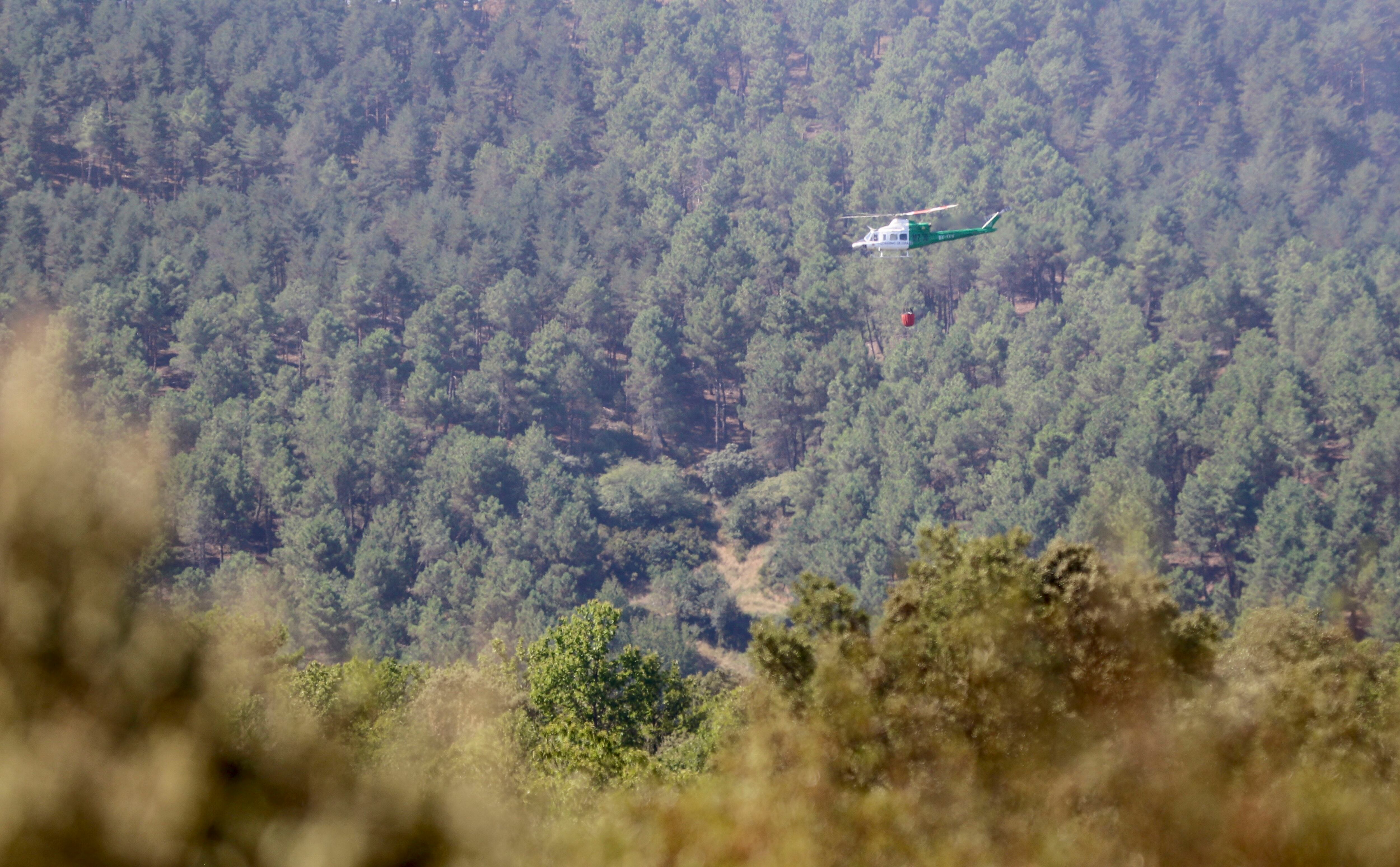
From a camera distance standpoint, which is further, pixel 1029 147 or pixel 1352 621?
pixel 1029 147

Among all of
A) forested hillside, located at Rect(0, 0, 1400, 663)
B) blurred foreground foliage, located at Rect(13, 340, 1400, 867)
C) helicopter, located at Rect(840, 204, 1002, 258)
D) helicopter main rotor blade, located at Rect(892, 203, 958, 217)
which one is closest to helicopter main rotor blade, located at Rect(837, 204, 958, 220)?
helicopter main rotor blade, located at Rect(892, 203, 958, 217)

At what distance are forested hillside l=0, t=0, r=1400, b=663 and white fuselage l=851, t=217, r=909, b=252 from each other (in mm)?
19543

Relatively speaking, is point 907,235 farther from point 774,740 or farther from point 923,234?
point 774,740

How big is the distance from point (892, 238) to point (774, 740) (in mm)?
→ 32877

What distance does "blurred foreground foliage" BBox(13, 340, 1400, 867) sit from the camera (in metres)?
4.11

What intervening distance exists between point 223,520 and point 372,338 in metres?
18.3

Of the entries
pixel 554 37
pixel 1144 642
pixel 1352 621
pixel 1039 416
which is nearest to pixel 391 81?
pixel 554 37

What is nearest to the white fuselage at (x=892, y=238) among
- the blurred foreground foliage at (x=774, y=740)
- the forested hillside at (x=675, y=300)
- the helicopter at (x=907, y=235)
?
the helicopter at (x=907, y=235)

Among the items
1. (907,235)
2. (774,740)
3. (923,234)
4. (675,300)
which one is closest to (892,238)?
(907,235)

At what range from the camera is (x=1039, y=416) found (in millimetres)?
72688

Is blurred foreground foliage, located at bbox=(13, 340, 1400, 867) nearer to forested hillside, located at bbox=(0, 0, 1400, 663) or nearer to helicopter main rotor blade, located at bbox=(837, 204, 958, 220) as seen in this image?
helicopter main rotor blade, located at bbox=(837, 204, 958, 220)

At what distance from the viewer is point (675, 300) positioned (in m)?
89.4

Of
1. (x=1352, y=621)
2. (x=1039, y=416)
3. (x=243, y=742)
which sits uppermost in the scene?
(x=243, y=742)

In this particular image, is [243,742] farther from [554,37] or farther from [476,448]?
[554,37]
